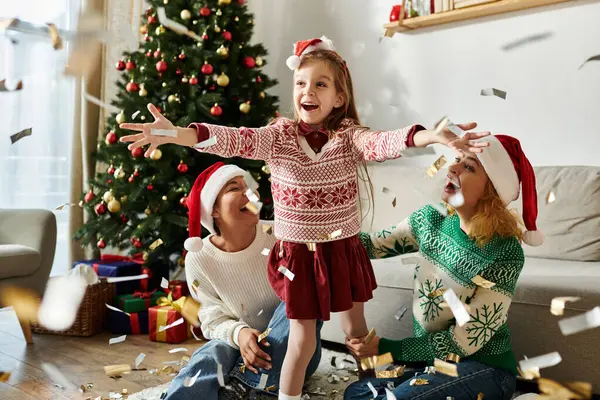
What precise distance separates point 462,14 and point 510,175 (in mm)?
1576

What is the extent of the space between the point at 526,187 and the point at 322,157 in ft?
1.76

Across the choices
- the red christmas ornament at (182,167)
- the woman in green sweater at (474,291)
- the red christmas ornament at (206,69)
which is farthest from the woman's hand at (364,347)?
the red christmas ornament at (206,69)

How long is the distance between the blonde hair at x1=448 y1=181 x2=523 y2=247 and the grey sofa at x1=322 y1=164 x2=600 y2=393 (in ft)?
1.07

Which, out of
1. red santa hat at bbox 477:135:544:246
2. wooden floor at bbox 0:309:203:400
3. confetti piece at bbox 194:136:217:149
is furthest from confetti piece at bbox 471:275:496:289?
wooden floor at bbox 0:309:203:400

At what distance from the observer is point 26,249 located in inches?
99.3

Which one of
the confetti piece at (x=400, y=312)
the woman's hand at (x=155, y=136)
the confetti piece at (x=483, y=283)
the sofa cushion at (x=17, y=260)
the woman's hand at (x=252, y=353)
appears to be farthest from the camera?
the sofa cushion at (x=17, y=260)

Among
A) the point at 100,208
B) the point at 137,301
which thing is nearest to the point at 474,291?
the point at 137,301

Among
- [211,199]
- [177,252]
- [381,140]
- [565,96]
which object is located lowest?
[177,252]

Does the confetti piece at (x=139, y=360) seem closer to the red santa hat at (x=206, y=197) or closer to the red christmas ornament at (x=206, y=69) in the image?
the red santa hat at (x=206, y=197)

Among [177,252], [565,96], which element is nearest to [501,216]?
[565,96]

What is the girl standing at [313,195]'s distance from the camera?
152 centimetres

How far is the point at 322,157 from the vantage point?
5.06 feet

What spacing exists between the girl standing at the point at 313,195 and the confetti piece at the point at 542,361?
0.61m

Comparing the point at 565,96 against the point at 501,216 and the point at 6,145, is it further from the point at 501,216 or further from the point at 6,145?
the point at 6,145
